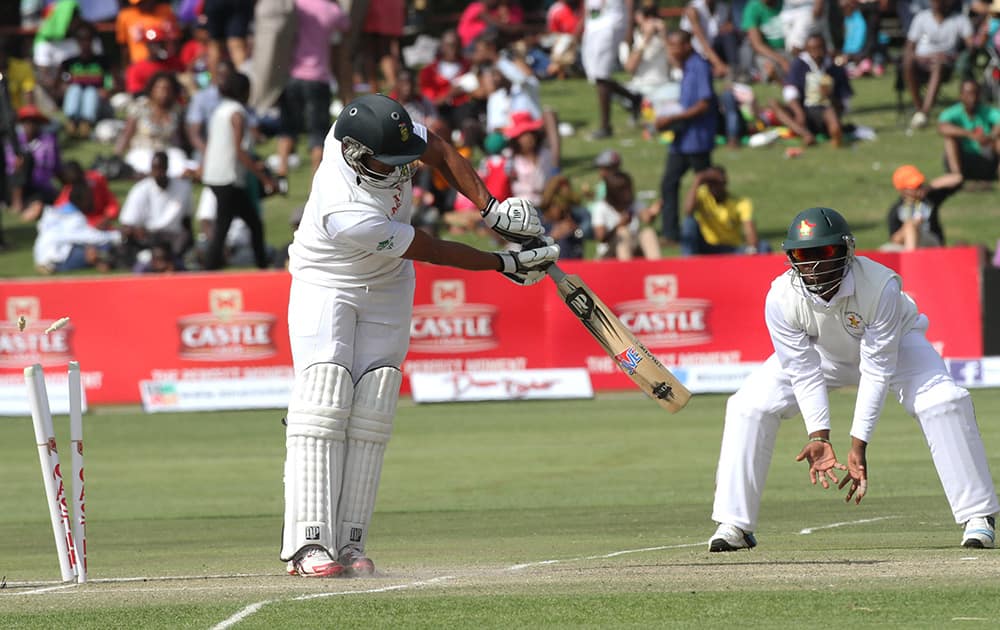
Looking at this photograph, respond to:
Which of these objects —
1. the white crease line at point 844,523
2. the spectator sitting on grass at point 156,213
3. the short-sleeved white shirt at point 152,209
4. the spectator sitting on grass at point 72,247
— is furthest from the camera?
the spectator sitting on grass at point 72,247

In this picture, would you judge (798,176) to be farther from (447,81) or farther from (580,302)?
(580,302)

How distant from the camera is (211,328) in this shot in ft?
59.8

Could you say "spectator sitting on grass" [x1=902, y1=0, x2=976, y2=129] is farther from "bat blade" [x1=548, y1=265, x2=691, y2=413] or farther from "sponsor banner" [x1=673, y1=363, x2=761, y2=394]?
"bat blade" [x1=548, y1=265, x2=691, y2=413]

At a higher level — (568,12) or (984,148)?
(568,12)

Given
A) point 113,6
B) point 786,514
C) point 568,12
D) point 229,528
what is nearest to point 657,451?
point 786,514

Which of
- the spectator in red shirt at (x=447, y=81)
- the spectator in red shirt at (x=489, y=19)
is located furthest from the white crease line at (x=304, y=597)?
the spectator in red shirt at (x=489, y=19)

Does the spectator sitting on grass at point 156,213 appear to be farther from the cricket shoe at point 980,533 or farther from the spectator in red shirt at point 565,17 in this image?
the cricket shoe at point 980,533

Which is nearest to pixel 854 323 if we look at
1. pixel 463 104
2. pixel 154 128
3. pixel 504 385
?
pixel 504 385

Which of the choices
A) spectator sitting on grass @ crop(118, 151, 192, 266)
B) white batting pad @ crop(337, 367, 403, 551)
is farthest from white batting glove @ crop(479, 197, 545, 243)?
spectator sitting on grass @ crop(118, 151, 192, 266)

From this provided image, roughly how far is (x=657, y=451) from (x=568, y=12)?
1525cm

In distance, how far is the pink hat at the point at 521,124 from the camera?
2097 centimetres

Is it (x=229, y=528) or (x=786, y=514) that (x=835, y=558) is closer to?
(x=786, y=514)

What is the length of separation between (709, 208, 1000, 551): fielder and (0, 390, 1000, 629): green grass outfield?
0.32m

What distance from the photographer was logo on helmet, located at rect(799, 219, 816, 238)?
8.09 meters
